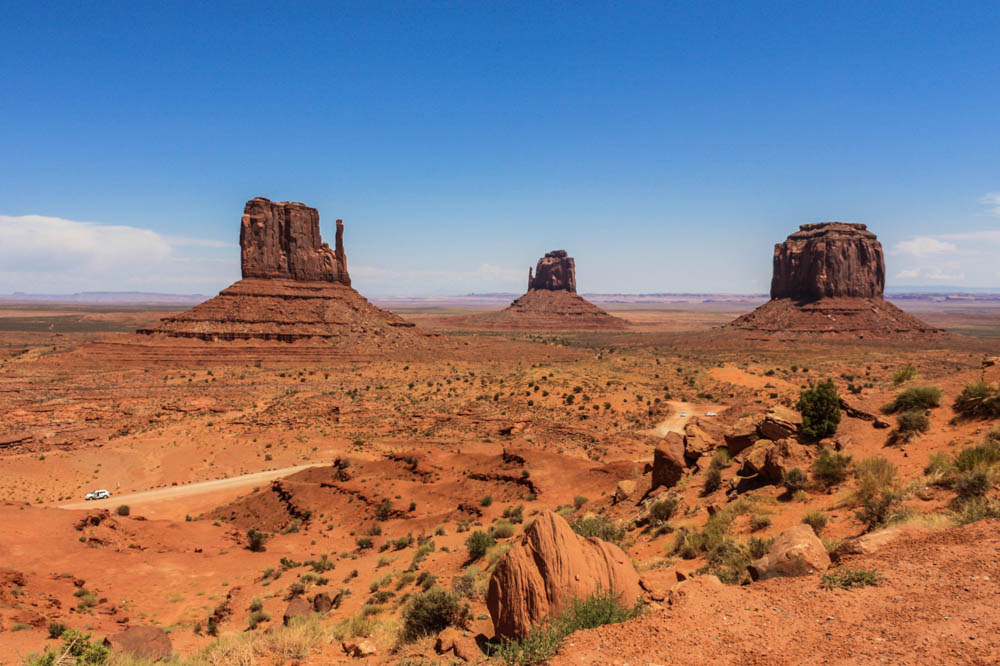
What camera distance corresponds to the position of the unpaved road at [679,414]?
108ft

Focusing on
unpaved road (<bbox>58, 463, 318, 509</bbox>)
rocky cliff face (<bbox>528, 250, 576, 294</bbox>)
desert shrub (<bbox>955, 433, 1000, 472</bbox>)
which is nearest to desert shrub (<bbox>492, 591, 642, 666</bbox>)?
desert shrub (<bbox>955, 433, 1000, 472</bbox>)

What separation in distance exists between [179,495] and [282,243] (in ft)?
191

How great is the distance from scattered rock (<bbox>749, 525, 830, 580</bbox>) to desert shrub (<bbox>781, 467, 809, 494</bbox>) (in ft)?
13.0

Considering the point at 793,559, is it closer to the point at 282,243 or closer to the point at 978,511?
the point at 978,511

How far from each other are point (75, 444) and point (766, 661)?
41.6 metres

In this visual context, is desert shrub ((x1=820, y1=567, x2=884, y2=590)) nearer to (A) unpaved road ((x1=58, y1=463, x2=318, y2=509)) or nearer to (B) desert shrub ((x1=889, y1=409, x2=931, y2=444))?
(B) desert shrub ((x1=889, y1=409, x2=931, y2=444))

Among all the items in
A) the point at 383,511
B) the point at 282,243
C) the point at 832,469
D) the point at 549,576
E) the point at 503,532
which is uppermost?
the point at 282,243

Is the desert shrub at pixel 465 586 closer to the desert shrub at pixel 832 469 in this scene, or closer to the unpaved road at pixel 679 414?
the desert shrub at pixel 832 469

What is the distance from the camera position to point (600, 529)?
13.0 metres

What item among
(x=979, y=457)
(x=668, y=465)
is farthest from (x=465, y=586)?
(x=979, y=457)

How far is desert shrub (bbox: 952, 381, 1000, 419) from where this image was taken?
37.8ft

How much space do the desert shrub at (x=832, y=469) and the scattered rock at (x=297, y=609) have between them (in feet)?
40.6

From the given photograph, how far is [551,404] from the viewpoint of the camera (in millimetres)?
40062

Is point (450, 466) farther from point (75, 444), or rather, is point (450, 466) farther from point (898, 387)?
point (75, 444)
